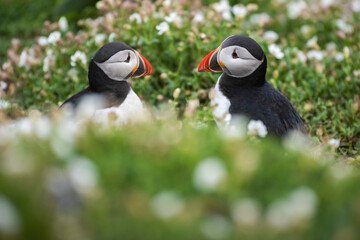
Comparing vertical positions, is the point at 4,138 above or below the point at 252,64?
above

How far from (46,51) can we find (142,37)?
1078 mm

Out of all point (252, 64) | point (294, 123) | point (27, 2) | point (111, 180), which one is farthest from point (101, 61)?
point (27, 2)

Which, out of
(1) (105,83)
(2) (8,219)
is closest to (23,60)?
(1) (105,83)

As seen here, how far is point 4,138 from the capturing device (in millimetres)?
2096

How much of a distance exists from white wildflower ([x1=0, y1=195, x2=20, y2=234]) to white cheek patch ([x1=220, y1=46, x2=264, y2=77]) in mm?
2179

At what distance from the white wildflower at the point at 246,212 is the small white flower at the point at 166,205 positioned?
7.2 inches

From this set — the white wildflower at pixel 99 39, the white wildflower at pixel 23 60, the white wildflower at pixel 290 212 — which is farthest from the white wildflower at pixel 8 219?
the white wildflower at pixel 23 60

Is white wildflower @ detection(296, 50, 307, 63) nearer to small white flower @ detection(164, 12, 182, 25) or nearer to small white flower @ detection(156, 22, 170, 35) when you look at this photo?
small white flower @ detection(164, 12, 182, 25)

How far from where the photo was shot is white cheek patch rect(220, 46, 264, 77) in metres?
3.52

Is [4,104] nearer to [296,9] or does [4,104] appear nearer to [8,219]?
[8,219]

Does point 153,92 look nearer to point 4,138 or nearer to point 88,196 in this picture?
point 4,138

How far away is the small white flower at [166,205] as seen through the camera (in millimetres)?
1694

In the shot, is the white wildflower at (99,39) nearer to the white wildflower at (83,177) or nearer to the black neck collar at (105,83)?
the black neck collar at (105,83)

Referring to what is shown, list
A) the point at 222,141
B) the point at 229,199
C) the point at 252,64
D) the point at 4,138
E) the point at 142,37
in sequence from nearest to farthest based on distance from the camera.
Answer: the point at 229,199 → the point at 4,138 → the point at 222,141 → the point at 252,64 → the point at 142,37
